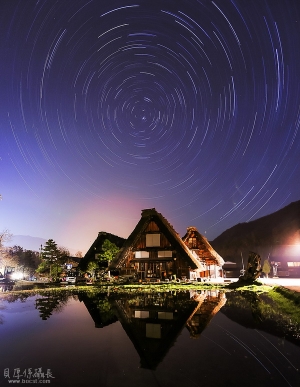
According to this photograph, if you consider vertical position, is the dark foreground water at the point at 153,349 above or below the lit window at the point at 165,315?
below

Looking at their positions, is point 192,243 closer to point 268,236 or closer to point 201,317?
point 201,317

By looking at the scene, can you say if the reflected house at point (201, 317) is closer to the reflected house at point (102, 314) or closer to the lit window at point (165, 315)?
the lit window at point (165, 315)

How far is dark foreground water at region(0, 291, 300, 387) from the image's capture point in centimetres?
485

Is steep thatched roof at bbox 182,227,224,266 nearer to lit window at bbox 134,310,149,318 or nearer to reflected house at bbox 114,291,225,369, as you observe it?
reflected house at bbox 114,291,225,369

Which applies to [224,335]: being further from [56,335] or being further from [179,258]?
[179,258]

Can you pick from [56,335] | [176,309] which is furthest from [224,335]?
[56,335]

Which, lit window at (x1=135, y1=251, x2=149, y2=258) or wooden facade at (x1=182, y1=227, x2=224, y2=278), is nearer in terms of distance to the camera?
lit window at (x1=135, y1=251, x2=149, y2=258)

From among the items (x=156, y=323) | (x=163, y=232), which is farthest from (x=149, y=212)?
(x=156, y=323)

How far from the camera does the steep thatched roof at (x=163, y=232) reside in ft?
104

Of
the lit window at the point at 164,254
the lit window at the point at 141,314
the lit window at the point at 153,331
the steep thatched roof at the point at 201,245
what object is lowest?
the lit window at the point at 153,331

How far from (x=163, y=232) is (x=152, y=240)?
1.89 m

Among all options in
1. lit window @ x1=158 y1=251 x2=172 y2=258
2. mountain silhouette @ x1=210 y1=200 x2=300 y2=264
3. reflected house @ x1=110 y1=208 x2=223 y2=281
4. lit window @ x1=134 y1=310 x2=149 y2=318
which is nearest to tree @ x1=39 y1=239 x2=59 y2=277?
reflected house @ x1=110 y1=208 x2=223 y2=281

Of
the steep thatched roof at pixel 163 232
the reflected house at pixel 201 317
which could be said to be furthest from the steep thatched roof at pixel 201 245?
the reflected house at pixel 201 317

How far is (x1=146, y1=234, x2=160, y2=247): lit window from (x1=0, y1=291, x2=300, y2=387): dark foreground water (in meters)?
23.5
